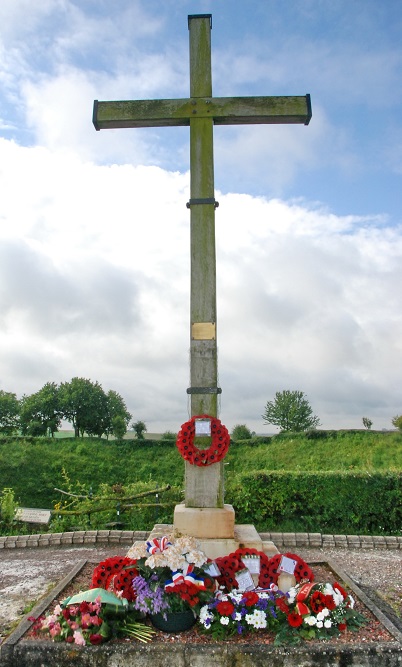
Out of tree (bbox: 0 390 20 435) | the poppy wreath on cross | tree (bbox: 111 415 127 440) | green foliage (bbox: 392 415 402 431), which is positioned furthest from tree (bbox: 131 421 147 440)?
the poppy wreath on cross

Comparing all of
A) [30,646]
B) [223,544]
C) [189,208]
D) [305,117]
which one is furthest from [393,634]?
[305,117]

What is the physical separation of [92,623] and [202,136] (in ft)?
18.5

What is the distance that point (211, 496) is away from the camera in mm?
5914

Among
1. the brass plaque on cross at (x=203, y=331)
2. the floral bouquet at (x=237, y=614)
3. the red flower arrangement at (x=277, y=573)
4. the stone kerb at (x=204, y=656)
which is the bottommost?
the stone kerb at (x=204, y=656)

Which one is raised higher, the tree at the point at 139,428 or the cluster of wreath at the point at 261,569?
the tree at the point at 139,428

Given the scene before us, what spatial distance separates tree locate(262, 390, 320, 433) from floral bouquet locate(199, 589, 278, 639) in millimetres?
31341

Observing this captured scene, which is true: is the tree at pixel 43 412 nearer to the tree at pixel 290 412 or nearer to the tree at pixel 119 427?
the tree at pixel 119 427

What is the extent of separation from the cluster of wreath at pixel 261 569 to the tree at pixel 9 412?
111 ft

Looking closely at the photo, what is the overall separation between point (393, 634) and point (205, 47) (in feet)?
23.2

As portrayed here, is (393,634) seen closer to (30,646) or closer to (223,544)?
(223,544)

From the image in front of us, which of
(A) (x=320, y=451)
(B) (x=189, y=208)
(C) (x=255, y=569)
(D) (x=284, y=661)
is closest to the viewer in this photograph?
(D) (x=284, y=661)

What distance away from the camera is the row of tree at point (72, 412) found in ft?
110

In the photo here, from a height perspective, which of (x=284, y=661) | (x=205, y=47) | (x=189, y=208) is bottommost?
(x=284, y=661)

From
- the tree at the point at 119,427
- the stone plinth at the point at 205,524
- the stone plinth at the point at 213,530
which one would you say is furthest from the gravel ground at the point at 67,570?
the tree at the point at 119,427
